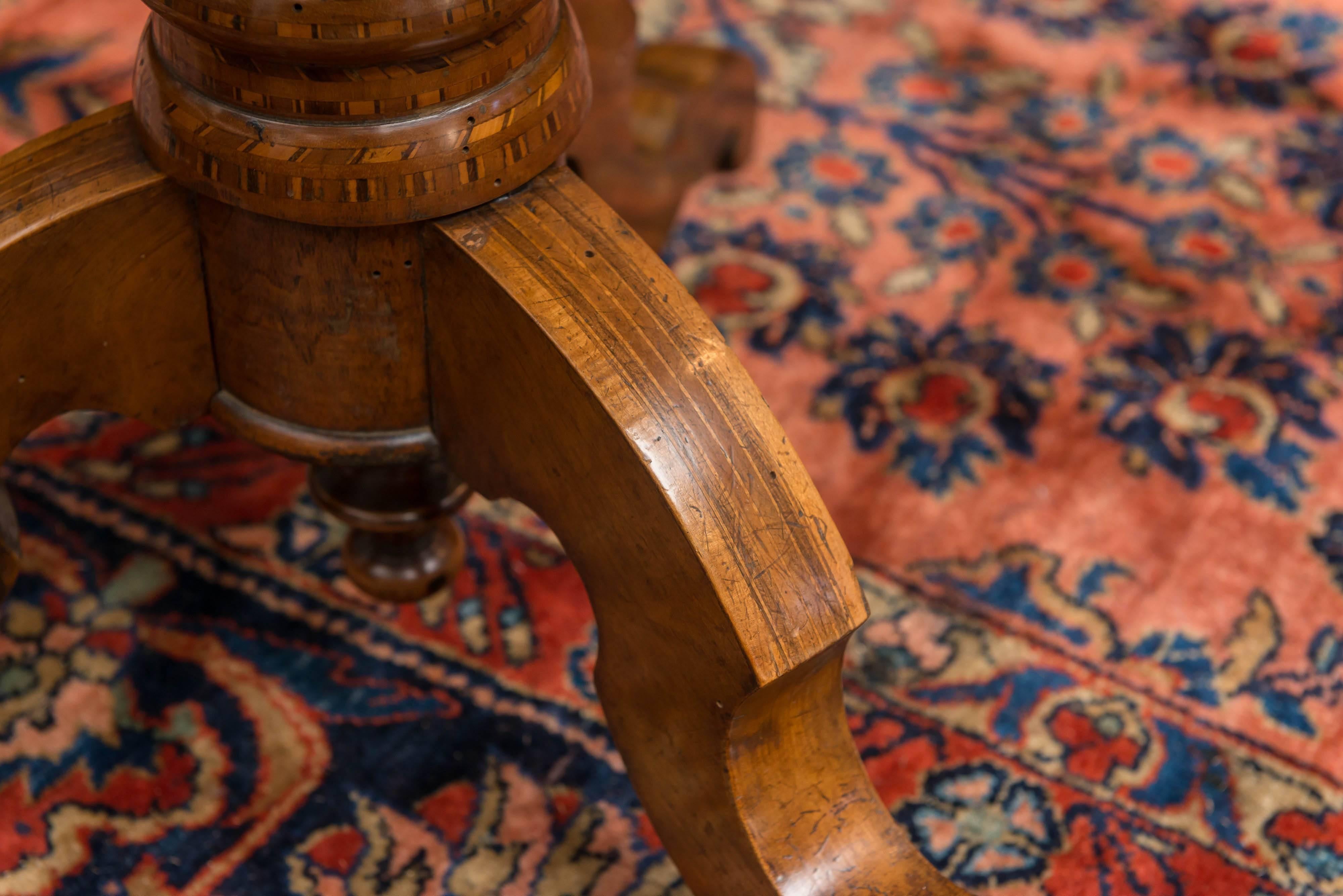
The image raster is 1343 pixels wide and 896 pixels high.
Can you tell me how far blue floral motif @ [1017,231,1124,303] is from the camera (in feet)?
3.38

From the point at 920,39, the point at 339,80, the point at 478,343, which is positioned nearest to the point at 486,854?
the point at 478,343

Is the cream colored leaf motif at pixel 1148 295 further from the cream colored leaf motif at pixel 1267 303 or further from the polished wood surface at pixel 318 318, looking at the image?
the polished wood surface at pixel 318 318

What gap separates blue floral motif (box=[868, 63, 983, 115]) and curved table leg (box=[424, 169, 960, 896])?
2.37 feet

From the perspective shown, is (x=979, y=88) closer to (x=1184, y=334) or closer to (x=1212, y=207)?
(x=1212, y=207)

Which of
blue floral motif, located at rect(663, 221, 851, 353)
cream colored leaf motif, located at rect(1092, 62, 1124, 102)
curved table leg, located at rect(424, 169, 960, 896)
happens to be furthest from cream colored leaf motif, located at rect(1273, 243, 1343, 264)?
curved table leg, located at rect(424, 169, 960, 896)

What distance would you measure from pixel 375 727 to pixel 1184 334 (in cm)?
63

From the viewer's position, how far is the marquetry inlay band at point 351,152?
491mm

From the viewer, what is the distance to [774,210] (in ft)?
3.60

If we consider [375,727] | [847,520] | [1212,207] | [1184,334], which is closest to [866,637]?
[847,520]

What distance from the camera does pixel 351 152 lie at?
1.61 feet

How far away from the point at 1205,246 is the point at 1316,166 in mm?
168

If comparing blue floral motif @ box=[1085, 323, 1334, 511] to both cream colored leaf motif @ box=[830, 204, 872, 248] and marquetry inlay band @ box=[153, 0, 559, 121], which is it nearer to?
cream colored leaf motif @ box=[830, 204, 872, 248]

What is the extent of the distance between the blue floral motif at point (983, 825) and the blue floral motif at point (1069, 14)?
822mm

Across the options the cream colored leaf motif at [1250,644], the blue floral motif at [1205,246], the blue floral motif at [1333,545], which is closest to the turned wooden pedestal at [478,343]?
the cream colored leaf motif at [1250,644]
